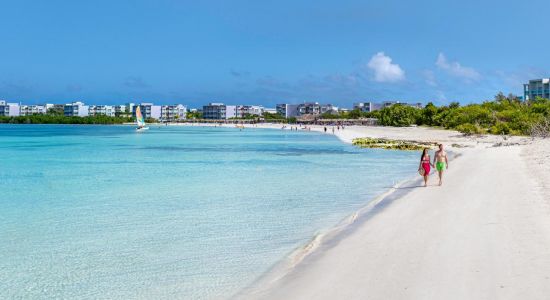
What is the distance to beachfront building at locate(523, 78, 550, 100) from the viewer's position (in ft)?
443

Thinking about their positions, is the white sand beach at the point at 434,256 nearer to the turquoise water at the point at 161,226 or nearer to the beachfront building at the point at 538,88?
the turquoise water at the point at 161,226

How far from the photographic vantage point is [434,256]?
9.05 metres

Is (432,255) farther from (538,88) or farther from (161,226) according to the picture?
(538,88)

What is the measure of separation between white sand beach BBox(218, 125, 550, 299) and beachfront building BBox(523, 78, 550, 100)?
13526 centimetres

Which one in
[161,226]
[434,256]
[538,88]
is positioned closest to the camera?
[434,256]

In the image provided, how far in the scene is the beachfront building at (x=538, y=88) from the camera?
135m

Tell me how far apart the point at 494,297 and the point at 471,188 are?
39.2ft

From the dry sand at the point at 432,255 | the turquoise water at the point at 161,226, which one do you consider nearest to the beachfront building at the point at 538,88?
the turquoise water at the point at 161,226

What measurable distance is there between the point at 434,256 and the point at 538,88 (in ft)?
484

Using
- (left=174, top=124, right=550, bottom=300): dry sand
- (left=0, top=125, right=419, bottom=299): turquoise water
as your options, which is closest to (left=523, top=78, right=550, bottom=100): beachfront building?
(left=0, top=125, right=419, bottom=299): turquoise water

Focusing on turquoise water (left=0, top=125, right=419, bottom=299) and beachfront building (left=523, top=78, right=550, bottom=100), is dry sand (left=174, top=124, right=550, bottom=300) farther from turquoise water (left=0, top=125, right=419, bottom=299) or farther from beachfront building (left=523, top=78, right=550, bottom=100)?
beachfront building (left=523, top=78, right=550, bottom=100)

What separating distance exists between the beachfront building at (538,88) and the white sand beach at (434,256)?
444 ft

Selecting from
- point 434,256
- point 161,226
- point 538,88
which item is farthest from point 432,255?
point 538,88

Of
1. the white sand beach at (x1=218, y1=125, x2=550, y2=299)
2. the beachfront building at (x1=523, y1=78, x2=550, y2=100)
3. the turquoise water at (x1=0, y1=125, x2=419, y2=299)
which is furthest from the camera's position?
the beachfront building at (x1=523, y1=78, x2=550, y2=100)
